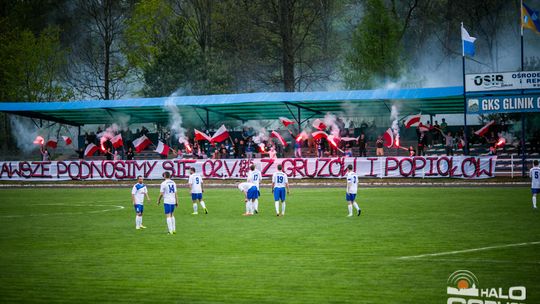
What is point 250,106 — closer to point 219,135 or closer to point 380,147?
point 219,135

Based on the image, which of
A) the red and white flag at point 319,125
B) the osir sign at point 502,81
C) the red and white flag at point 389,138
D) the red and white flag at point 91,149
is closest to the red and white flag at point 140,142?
the red and white flag at point 91,149

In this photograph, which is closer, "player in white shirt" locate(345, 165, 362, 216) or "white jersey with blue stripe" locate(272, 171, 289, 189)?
"player in white shirt" locate(345, 165, 362, 216)

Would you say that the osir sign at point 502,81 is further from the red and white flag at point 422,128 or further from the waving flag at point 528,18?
the red and white flag at point 422,128

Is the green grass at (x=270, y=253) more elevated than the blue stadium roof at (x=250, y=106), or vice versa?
the blue stadium roof at (x=250, y=106)

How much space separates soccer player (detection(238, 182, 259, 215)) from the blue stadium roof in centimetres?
2026

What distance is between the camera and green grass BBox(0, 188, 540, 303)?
14.5 metres

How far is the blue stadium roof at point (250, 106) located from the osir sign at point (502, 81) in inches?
102

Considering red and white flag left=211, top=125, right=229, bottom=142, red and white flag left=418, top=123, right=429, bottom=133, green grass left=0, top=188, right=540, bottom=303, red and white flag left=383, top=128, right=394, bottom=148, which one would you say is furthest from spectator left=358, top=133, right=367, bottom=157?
green grass left=0, top=188, right=540, bottom=303

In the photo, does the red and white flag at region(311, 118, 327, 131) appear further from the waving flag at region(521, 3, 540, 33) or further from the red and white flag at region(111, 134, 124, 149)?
the waving flag at region(521, 3, 540, 33)

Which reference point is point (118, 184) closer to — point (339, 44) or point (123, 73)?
point (123, 73)

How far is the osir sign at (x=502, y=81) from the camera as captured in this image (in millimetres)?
41438

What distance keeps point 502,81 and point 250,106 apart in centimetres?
1853

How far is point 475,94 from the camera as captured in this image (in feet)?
140

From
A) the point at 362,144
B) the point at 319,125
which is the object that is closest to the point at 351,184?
the point at 362,144
